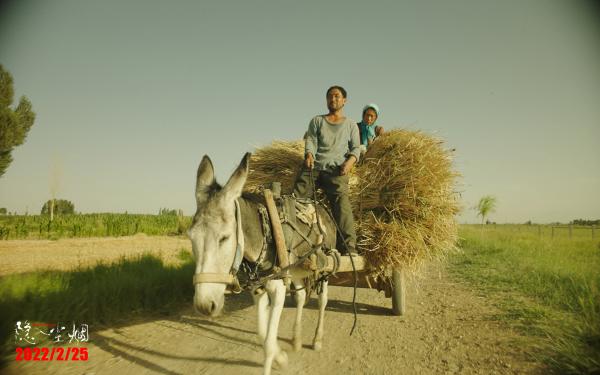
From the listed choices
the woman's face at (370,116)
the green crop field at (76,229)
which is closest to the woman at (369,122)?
the woman's face at (370,116)

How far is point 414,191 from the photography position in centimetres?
399

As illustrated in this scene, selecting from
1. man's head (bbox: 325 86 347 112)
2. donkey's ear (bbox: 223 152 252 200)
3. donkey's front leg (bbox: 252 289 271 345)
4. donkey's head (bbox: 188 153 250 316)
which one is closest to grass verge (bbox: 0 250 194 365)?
donkey's front leg (bbox: 252 289 271 345)

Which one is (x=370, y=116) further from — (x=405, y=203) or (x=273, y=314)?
(x=273, y=314)

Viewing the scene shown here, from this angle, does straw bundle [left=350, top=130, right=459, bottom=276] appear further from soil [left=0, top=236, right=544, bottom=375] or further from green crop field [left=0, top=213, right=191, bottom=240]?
green crop field [left=0, top=213, right=191, bottom=240]

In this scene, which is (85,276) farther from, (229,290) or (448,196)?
(448,196)

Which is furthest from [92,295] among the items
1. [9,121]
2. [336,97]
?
[9,121]

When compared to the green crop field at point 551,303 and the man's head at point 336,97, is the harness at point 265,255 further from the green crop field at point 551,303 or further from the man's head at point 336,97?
the green crop field at point 551,303

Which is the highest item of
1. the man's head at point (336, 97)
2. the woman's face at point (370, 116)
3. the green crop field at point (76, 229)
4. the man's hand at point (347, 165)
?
the woman's face at point (370, 116)

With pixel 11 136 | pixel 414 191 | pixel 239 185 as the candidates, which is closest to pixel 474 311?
pixel 414 191

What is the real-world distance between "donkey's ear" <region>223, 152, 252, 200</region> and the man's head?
2.05 meters

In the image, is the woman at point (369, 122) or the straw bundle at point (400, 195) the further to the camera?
the woman at point (369, 122)

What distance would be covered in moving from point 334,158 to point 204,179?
1.83 m

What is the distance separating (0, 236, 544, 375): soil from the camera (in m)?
3.18

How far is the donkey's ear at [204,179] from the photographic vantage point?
8.13 feet
